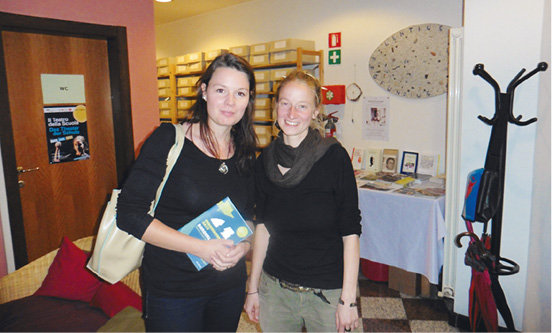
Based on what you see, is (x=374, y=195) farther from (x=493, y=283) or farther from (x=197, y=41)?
(x=197, y=41)

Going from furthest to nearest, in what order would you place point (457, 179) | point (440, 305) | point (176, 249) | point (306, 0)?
Answer: point (306, 0)
point (440, 305)
point (457, 179)
point (176, 249)

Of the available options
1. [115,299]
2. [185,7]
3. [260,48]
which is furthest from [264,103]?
[115,299]

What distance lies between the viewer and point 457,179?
239 centimetres

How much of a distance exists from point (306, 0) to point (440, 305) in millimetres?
3115

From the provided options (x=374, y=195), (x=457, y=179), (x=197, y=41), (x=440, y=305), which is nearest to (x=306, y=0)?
(x=197, y=41)

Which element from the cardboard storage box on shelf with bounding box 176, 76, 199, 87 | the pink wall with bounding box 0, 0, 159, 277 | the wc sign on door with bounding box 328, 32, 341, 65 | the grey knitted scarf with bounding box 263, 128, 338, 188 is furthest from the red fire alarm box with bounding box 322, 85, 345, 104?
the grey knitted scarf with bounding box 263, 128, 338, 188

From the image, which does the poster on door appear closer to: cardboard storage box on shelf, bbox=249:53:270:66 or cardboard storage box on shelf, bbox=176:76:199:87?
cardboard storage box on shelf, bbox=249:53:270:66

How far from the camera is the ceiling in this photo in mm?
4608

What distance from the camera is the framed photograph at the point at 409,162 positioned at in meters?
3.42

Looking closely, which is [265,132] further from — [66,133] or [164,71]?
[164,71]

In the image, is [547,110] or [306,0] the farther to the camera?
[306,0]

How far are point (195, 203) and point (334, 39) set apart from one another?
10.3 feet

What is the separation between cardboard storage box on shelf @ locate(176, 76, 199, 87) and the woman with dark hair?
3.84 m

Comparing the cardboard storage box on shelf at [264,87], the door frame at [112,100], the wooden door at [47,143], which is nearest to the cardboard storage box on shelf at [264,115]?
the cardboard storage box on shelf at [264,87]
